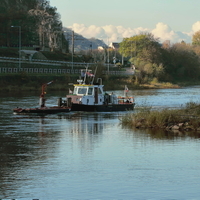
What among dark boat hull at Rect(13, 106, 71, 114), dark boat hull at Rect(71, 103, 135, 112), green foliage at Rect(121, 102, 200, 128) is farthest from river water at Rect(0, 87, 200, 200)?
dark boat hull at Rect(71, 103, 135, 112)

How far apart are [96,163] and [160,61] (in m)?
136

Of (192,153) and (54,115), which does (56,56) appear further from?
(192,153)

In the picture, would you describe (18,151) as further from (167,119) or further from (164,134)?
(167,119)

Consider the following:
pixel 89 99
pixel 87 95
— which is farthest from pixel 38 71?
pixel 87 95

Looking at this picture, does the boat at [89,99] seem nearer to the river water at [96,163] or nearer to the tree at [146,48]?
the river water at [96,163]

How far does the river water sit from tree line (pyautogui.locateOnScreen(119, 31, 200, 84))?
10550 centimetres

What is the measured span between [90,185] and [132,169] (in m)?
3.70

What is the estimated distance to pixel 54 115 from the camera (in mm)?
54031

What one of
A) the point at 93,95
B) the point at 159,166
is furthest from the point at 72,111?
the point at 159,166

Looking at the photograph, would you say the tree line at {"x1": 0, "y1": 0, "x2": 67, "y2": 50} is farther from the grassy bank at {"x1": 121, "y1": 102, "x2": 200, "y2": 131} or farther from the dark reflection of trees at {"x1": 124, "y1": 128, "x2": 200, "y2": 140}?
the dark reflection of trees at {"x1": 124, "y1": 128, "x2": 200, "y2": 140}

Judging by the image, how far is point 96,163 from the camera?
89.4 ft

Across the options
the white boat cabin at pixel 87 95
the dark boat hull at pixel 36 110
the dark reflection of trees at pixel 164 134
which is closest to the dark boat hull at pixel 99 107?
the white boat cabin at pixel 87 95

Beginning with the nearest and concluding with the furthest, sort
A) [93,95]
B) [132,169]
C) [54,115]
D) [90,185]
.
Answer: [90,185]
[132,169]
[54,115]
[93,95]

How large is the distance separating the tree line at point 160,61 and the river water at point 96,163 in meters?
106
